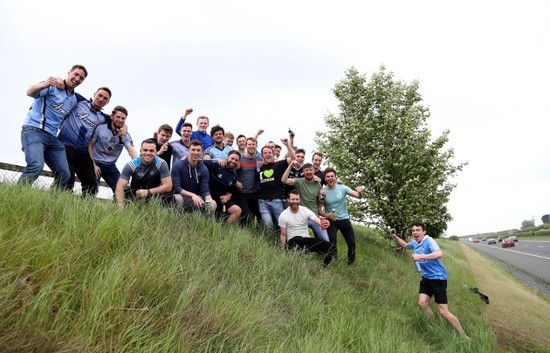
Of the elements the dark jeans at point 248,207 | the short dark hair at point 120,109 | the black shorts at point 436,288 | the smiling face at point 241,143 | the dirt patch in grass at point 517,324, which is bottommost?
the dirt patch in grass at point 517,324

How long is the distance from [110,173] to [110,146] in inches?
18.9

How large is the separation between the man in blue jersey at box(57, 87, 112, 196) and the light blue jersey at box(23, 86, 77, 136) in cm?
31

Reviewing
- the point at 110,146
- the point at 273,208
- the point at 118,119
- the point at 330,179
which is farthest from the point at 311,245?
the point at 118,119

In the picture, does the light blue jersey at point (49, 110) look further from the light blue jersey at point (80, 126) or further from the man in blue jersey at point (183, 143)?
the man in blue jersey at point (183, 143)

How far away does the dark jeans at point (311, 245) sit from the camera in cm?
684

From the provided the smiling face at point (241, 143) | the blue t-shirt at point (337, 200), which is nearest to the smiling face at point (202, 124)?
the smiling face at point (241, 143)

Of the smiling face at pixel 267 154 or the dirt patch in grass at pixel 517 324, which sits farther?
the dirt patch in grass at pixel 517 324

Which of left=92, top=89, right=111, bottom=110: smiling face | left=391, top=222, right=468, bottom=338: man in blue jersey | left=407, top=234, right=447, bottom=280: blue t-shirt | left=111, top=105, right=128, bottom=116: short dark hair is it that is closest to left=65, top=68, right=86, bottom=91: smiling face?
left=92, top=89, right=111, bottom=110: smiling face

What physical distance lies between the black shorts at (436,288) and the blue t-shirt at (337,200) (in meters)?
2.25

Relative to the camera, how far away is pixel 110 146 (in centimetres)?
566

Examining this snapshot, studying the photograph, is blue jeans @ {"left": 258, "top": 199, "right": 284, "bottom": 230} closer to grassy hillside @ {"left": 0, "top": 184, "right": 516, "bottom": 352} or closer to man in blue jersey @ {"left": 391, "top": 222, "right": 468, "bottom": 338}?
grassy hillside @ {"left": 0, "top": 184, "right": 516, "bottom": 352}

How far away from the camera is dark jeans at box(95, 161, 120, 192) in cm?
573

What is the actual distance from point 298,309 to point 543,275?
30.8 meters

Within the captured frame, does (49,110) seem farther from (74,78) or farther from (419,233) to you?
(419,233)
